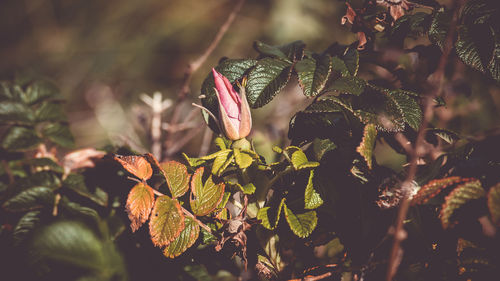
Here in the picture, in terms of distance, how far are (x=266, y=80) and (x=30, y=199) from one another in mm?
495

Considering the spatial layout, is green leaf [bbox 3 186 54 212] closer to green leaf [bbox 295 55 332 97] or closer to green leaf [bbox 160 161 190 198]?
green leaf [bbox 160 161 190 198]

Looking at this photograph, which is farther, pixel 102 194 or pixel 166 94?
pixel 166 94

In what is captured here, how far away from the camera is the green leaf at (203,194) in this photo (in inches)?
20.7

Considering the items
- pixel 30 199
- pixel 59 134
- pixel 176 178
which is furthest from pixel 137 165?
pixel 59 134

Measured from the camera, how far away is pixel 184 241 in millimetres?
518

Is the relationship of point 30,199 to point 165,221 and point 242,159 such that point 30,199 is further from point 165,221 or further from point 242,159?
point 242,159

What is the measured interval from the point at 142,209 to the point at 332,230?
316 millimetres

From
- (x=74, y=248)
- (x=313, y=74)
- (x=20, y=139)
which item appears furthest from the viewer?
(x=20, y=139)

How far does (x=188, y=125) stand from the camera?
1.13 metres

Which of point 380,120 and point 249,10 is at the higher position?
point 249,10

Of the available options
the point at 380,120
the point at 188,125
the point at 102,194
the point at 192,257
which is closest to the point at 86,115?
the point at 188,125

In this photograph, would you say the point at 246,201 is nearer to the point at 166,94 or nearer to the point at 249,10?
the point at 166,94

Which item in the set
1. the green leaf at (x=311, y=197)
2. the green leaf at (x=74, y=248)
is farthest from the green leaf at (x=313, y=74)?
the green leaf at (x=74, y=248)

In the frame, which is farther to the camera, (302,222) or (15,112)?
(15,112)
